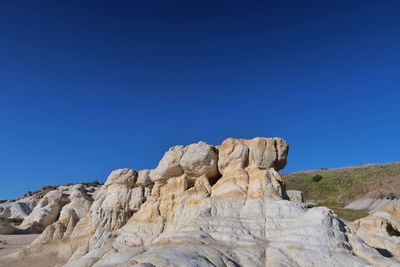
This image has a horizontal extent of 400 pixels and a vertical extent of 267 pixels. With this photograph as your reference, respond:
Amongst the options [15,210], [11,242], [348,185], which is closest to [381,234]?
[11,242]

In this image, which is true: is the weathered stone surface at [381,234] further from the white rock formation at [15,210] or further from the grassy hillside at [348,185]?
the white rock formation at [15,210]

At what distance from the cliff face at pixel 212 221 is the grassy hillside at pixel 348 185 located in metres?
27.4

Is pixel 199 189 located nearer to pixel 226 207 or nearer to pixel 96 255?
pixel 226 207

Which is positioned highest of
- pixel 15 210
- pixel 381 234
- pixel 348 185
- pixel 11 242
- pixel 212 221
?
pixel 348 185

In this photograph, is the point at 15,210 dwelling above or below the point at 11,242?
above

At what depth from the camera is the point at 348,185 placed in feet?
192

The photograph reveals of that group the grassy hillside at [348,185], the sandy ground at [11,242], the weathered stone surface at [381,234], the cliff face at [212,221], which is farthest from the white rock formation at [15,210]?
the weathered stone surface at [381,234]

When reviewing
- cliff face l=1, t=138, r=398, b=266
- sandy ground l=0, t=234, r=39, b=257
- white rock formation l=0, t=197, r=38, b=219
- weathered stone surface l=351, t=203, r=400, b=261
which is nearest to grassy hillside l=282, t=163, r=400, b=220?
weathered stone surface l=351, t=203, r=400, b=261

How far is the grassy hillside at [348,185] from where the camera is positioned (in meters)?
48.2

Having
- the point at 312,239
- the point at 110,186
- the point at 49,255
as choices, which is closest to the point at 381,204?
the point at 110,186

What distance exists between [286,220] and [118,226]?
40.6 ft

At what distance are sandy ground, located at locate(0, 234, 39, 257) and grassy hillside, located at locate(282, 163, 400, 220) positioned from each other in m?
28.6

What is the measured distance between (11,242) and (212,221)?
76.5 ft

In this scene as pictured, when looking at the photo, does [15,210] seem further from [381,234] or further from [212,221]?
[381,234]
